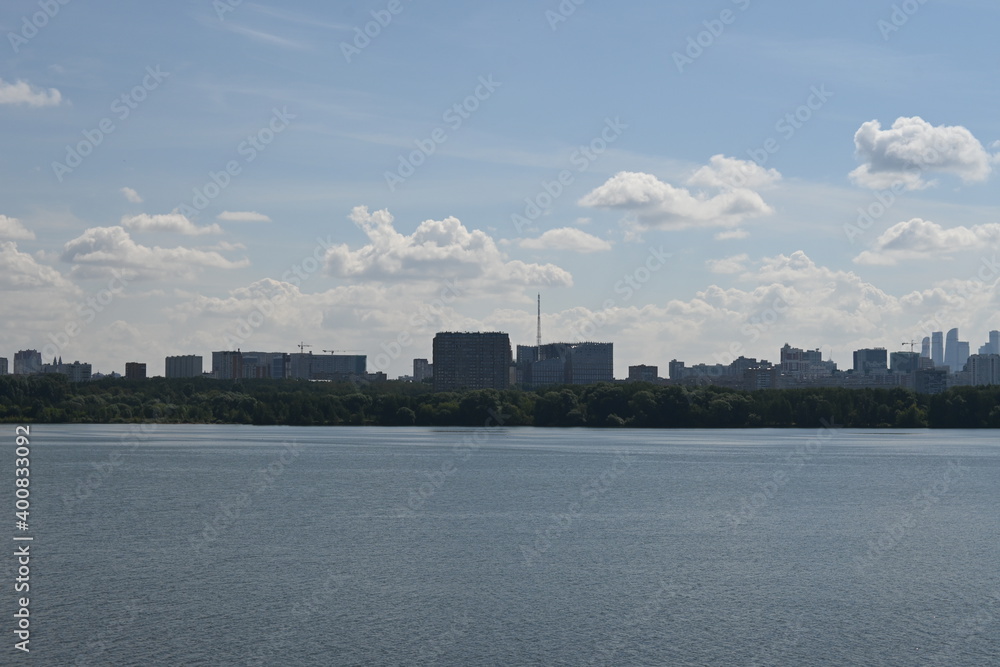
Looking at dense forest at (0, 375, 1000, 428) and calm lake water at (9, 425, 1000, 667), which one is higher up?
dense forest at (0, 375, 1000, 428)

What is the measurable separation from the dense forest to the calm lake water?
81.8 meters

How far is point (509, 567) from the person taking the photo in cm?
4112

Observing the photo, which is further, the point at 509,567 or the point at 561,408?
the point at 561,408

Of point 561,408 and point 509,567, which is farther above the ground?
point 561,408

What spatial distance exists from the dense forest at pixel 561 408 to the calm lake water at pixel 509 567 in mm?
81825

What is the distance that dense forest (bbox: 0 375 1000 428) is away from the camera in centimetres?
16550

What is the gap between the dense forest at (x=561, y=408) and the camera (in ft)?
543

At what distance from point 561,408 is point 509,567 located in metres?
132

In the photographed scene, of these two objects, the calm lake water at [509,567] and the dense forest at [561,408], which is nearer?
the calm lake water at [509,567]

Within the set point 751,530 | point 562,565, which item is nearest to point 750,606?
point 562,565

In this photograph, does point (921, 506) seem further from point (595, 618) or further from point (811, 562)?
point (595, 618)

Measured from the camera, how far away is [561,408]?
172625mm

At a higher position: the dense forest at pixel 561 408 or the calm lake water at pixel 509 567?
the dense forest at pixel 561 408

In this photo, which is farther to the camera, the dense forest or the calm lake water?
the dense forest
